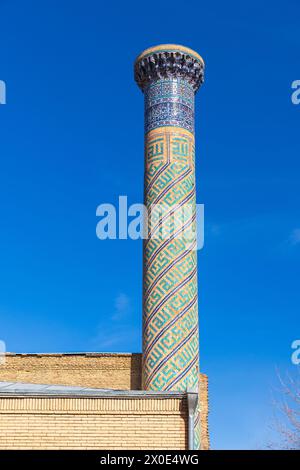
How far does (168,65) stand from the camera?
45.0ft

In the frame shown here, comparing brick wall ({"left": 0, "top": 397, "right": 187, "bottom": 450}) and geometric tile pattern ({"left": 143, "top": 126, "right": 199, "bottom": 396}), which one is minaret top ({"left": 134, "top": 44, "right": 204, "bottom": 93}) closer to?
geometric tile pattern ({"left": 143, "top": 126, "right": 199, "bottom": 396})

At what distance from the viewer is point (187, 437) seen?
25.2 feet

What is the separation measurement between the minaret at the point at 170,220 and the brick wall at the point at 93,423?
3.74m

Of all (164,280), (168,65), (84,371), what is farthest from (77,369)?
(168,65)

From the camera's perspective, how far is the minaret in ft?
38.9

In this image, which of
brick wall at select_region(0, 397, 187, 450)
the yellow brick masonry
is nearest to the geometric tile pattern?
the yellow brick masonry

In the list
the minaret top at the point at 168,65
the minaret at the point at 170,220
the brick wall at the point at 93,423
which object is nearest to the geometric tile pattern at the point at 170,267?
the minaret at the point at 170,220

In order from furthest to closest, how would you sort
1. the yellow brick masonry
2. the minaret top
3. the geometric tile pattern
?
1. the minaret top
2. the yellow brick masonry
3. the geometric tile pattern

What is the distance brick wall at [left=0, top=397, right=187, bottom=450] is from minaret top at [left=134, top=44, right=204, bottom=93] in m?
7.58

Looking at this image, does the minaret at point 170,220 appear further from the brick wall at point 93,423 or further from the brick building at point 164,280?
the brick wall at point 93,423

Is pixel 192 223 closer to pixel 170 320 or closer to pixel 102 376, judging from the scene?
pixel 170 320

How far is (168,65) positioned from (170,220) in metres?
3.15
